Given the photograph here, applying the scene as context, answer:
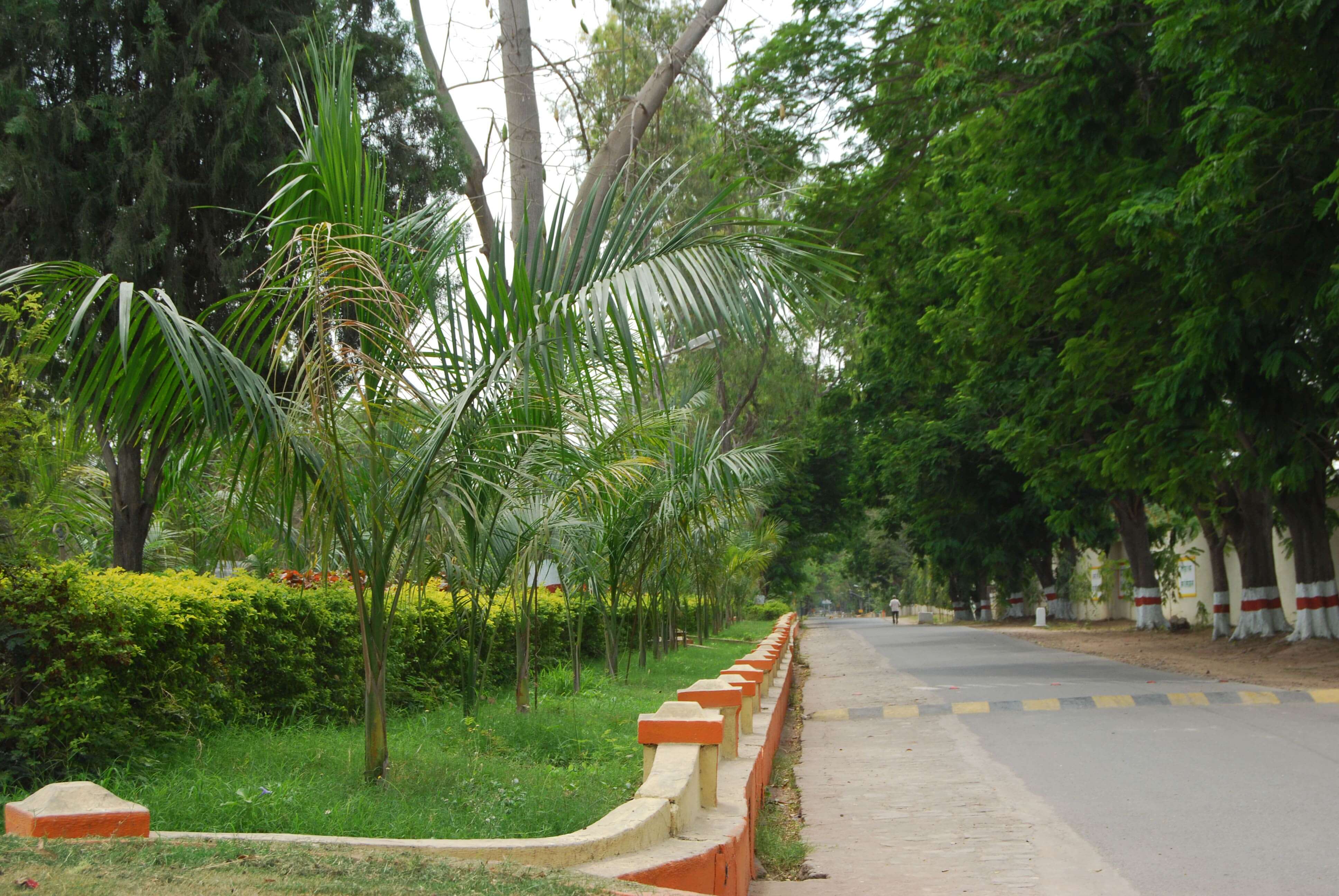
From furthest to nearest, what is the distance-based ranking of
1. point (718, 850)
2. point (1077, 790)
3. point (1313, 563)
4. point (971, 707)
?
point (1313, 563)
point (971, 707)
point (1077, 790)
point (718, 850)

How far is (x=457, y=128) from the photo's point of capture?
14320 millimetres

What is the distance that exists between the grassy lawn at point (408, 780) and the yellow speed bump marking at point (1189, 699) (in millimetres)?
7206

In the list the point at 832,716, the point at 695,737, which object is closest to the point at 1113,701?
the point at 832,716

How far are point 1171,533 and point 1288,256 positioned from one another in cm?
2495

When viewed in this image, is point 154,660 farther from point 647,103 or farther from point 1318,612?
point 1318,612

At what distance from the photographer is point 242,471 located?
6.20 meters

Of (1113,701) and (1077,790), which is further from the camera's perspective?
(1113,701)

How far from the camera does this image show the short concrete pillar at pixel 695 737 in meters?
5.01

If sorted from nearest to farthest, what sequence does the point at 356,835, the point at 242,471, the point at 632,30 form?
the point at 356,835, the point at 242,471, the point at 632,30

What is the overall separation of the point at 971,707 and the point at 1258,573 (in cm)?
1058

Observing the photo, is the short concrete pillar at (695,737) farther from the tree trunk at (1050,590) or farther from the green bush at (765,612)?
the green bush at (765,612)

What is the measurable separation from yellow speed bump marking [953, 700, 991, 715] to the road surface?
0.04 metres

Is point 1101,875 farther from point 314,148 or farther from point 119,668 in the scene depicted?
point 314,148

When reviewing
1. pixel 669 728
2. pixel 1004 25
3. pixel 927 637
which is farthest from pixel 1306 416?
pixel 927 637
